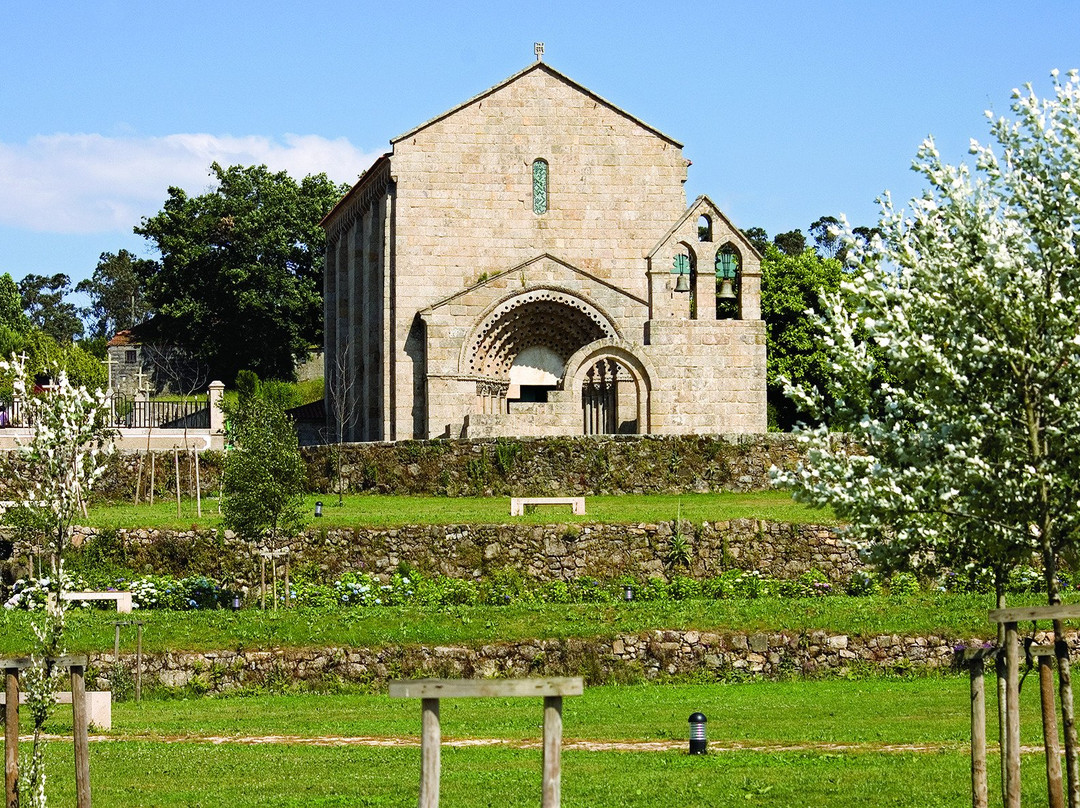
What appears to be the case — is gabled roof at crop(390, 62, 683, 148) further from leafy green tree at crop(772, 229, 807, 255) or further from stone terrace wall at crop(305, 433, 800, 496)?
leafy green tree at crop(772, 229, 807, 255)

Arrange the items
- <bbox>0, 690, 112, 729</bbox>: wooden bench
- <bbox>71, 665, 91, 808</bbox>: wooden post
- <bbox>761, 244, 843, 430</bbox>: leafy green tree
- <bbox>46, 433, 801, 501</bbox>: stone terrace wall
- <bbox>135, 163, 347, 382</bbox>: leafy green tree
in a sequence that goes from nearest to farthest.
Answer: <bbox>71, 665, 91, 808</bbox>: wooden post → <bbox>0, 690, 112, 729</bbox>: wooden bench → <bbox>46, 433, 801, 501</bbox>: stone terrace wall → <bbox>761, 244, 843, 430</bbox>: leafy green tree → <bbox>135, 163, 347, 382</bbox>: leafy green tree

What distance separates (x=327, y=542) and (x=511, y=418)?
1052 cm

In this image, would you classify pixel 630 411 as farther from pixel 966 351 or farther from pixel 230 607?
pixel 966 351

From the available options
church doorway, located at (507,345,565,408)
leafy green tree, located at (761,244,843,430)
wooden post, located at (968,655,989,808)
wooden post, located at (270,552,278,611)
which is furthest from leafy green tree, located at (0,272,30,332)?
wooden post, located at (968,655,989,808)

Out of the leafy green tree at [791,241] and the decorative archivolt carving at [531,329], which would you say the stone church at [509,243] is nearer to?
the decorative archivolt carving at [531,329]

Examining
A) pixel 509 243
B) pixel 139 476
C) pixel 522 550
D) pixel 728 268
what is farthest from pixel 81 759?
pixel 509 243

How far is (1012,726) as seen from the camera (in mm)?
12078

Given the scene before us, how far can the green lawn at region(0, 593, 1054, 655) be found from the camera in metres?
25.0

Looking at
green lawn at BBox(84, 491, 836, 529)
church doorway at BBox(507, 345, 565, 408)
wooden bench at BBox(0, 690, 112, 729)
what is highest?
church doorway at BBox(507, 345, 565, 408)

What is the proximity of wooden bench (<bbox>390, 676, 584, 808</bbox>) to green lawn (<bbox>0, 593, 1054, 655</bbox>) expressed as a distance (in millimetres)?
14524

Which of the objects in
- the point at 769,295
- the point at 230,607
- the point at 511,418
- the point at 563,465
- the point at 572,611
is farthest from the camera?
the point at 769,295

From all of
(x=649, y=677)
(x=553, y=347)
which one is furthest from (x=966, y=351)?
(x=553, y=347)

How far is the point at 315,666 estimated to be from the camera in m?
24.7

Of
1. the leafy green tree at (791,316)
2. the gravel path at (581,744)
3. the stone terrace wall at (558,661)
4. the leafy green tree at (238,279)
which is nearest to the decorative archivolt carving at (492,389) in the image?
the leafy green tree at (791,316)
